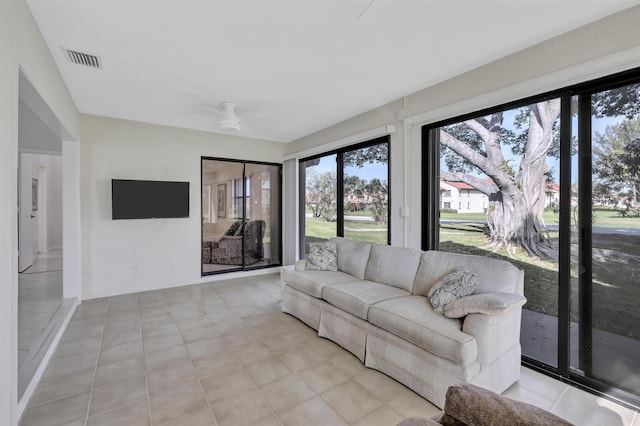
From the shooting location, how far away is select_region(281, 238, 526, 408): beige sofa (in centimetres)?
196

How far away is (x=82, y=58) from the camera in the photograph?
104 inches

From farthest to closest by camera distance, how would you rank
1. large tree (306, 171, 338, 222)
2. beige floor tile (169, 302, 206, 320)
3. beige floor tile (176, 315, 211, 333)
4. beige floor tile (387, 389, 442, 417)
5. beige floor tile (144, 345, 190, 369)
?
large tree (306, 171, 338, 222)
beige floor tile (169, 302, 206, 320)
beige floor tile (176, 315, 211, 333)
beige floor tile (144, 345, 190, 369)
beige floor tile (387, 389, 442, 417)

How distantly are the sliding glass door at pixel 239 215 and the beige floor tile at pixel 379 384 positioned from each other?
379 cm

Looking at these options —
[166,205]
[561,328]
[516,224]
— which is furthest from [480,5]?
[166,205]

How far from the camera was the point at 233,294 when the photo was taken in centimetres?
447

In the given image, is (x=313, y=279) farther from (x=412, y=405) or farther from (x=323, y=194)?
(x=323, y=194)

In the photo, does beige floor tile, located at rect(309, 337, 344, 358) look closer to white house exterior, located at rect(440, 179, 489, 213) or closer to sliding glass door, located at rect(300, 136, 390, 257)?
sliding glass door, located at rect(300, 136, 390, 257)

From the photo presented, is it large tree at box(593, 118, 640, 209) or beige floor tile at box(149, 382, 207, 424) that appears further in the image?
large tree at box(593, 118, 640, 209)

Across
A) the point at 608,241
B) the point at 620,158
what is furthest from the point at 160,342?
the point at 620,158

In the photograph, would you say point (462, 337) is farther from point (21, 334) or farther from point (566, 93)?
point (21, 334)

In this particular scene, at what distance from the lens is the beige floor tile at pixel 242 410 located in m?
1.87

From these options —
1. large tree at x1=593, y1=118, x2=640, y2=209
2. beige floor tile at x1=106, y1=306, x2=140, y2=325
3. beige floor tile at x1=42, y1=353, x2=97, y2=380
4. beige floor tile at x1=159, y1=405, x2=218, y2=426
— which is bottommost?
beige floor tile at x1=159, y1=405, x2=218, y2=426

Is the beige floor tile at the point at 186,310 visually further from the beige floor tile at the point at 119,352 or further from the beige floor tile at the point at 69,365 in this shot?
the beige floor tile at the point at 69,365

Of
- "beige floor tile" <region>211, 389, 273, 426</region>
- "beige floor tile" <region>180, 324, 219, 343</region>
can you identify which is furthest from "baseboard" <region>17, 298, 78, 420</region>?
"beige floor tile" <region>211, 389, 273, 426</region>
